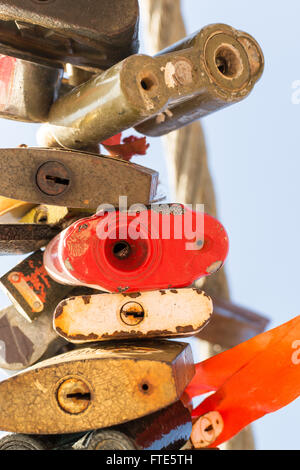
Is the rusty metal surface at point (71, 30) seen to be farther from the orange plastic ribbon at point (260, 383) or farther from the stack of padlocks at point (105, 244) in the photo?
the orange plastic ribbon at point (260, 383)

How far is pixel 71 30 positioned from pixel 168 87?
0.34ft

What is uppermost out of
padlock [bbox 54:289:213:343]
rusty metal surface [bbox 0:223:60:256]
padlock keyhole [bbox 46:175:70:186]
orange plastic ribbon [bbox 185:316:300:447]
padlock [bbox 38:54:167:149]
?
padlock [bbox 38:54:167:149]

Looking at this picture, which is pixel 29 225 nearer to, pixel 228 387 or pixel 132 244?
pixel 132 244

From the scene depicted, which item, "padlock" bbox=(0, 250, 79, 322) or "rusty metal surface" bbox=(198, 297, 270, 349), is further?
"rusty metal surface" bbox=(198, 297, 270, 349)

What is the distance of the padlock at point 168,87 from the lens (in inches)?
18.4

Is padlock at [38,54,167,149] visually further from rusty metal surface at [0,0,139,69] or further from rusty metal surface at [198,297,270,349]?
rusty metal surface at [198,297,270,349]

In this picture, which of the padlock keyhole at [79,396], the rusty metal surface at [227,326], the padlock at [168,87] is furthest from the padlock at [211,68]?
the rusty metal surface at [227,326]

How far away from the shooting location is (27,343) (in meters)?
0.58

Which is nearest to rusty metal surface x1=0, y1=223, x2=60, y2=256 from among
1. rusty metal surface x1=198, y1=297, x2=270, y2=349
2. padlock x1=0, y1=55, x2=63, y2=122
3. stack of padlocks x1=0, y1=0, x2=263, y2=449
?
stack of padlocks x1=0, y1=0, x2=263, y2=449

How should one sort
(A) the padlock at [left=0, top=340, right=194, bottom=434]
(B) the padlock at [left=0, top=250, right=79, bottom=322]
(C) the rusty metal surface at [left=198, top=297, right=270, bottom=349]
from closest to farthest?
(A) the padlock at [left=0, top=340, right=194, bottom=434], (B) the padlock at [left=0, top=250, right=79, bottom=322], (C) the rusty metal surface at [left=198, top=297, right=270, bottom=349]

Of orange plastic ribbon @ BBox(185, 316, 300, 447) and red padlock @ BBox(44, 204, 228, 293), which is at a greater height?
red padlock @ BBox(44, 204, 228, 293)

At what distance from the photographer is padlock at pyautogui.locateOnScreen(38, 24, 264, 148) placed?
1.53 feet

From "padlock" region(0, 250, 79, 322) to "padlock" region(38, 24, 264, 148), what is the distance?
119 millimetres

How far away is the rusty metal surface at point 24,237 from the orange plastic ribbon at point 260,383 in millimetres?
205
